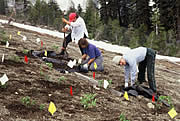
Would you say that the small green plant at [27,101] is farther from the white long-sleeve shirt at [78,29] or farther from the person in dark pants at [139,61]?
the white long-sleeve shirt at [78,29]

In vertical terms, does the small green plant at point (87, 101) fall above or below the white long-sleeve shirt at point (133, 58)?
below

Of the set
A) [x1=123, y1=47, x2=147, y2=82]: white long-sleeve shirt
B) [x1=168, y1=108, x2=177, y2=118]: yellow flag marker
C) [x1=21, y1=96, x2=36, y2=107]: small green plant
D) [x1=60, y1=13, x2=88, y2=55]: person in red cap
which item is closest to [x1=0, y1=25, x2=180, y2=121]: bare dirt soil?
[x1=21, y1=96, x2=36, y2=107]: small green plant

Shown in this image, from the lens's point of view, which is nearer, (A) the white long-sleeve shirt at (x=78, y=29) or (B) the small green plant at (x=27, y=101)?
(B) the small green plant at (x=27, y=101)

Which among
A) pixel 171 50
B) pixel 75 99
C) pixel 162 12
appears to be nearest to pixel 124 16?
pixel 162 12

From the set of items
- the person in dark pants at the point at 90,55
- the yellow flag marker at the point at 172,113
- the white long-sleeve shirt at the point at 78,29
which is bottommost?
the yellow flag marker at the point at 172,113

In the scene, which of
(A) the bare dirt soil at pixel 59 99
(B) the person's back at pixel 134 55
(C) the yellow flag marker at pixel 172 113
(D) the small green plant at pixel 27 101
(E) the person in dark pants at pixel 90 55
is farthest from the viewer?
(E) the person in dark pants at pixel 90 55

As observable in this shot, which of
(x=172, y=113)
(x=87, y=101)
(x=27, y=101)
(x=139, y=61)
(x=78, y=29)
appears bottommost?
(x=172, y=113)

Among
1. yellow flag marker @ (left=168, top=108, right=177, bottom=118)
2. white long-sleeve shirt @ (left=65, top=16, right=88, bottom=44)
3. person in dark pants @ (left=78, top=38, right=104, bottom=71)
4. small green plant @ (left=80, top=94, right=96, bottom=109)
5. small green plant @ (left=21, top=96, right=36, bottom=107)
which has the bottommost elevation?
yellow flag marker @ (left=168, top=108, right=177, bottom=118)

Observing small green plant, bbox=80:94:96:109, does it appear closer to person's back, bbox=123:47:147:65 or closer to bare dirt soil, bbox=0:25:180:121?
bare dirt soil, bbox=0:25:180:121

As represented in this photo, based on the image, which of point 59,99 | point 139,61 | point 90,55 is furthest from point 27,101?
point 90,55

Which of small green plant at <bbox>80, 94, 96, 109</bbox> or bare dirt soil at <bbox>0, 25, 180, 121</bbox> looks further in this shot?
small green plant at <bbox>80, 94, 96, 109</bbox>

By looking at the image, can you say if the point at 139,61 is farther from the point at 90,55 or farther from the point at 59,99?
the point at 59,99

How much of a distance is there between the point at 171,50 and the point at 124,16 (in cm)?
2210

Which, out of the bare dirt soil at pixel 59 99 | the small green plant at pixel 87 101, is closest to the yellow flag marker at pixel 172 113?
the bare dirt soil at pixel 59 99
